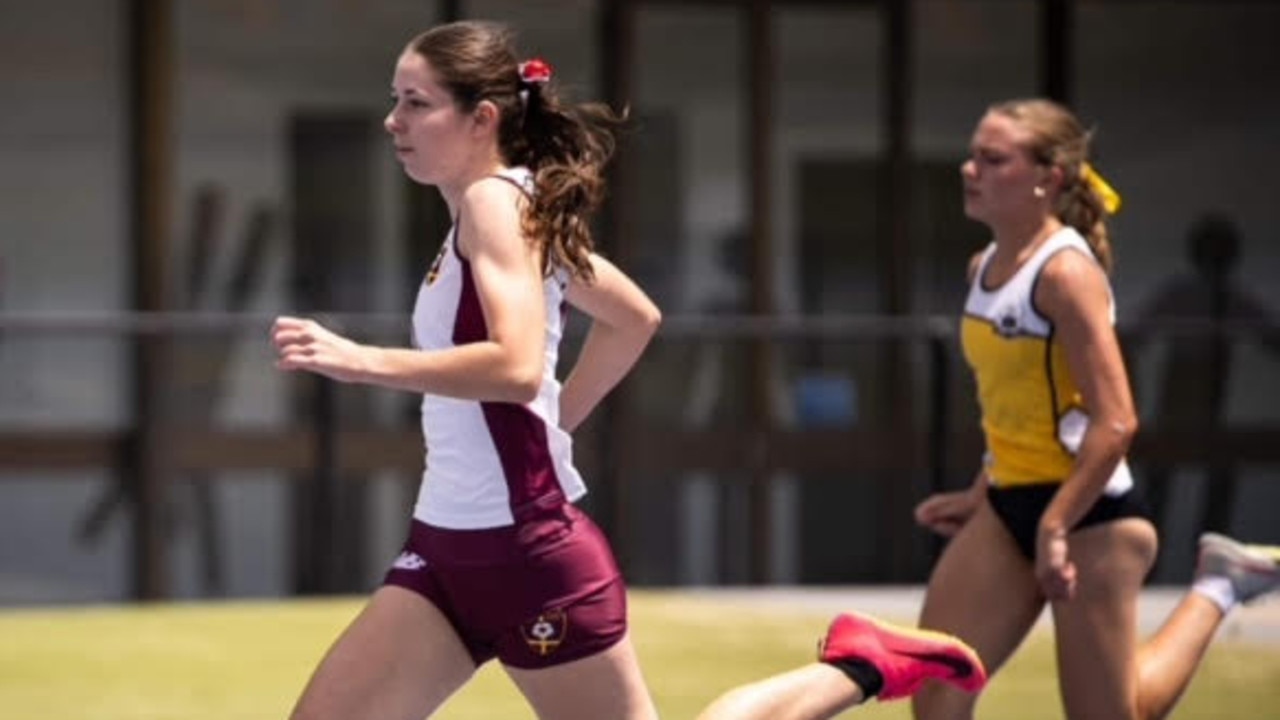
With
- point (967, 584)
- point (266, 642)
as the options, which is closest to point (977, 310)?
point (967, 584)

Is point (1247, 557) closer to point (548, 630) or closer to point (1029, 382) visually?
point (1029, 382)

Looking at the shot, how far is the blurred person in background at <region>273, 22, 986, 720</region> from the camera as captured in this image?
5.57 metres

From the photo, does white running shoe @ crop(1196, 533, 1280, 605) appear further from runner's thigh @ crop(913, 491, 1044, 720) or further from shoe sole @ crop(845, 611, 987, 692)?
shoe sole @ crop(845, 611, 987, 692)

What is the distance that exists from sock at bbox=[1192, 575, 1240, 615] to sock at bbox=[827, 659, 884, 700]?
6.44 feet

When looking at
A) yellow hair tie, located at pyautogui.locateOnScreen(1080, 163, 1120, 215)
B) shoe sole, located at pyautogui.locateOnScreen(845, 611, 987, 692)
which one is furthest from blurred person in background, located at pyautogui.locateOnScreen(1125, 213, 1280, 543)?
shoe sole, located at pyautogui.locateOnScreen(845, 611, 987, 692)

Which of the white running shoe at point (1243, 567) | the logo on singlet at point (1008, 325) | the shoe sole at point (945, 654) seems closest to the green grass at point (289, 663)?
the white running shoe at point (1243, 567)

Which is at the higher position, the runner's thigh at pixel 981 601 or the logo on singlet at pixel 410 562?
the logo on singlet at pixel 410 562

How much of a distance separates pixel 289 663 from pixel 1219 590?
4799mm

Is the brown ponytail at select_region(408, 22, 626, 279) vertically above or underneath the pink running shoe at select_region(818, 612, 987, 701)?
above

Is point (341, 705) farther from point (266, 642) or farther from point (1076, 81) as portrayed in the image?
point (1076, 81)

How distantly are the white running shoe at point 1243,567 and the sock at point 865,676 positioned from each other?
81.5 inches

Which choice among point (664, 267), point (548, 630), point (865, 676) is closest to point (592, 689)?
point (548, 630)

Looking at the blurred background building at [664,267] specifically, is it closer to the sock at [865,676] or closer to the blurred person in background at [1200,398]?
the blurred person in background at [1200,398]

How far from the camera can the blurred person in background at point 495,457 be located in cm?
557
